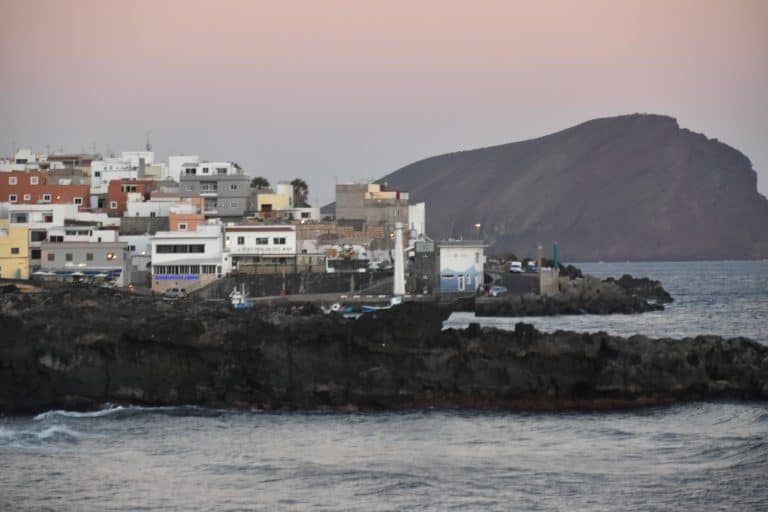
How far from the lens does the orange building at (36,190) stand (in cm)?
6625

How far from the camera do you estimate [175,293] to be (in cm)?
5331

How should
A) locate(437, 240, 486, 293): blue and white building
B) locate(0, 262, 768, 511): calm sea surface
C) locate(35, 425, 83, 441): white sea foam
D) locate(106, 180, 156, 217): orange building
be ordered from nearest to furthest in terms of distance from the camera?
locate(0, 262, 768, 511): calm sea surface
locate(35, 425, 83, 441): white sea foam
locate(437, 240, 486, 293): blue and white building
locate(106, 180, 156, 217): orange building

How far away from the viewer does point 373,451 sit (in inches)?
972

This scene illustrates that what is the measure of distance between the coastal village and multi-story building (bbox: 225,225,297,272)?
1.5 inches

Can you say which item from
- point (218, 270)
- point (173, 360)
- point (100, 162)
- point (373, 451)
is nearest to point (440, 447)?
point (373, 451)

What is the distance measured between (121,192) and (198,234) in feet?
37.4

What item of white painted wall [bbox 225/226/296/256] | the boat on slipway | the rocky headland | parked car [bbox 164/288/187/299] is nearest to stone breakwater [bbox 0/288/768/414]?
the boat on slipway

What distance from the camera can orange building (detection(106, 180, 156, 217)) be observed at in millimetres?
66744

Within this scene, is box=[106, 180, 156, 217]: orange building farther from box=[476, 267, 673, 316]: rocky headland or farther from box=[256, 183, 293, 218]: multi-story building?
box=[476, 267, 673, 316]: rocky headland

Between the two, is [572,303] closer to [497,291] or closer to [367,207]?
[497,291]

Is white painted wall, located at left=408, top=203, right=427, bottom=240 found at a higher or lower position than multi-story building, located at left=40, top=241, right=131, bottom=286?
higher

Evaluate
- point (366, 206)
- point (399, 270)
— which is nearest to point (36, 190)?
point (366, 206)

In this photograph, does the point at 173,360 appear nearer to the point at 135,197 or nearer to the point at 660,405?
the point at 660,405

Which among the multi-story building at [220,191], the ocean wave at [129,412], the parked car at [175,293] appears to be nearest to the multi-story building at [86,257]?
the parked car at [175,293]
